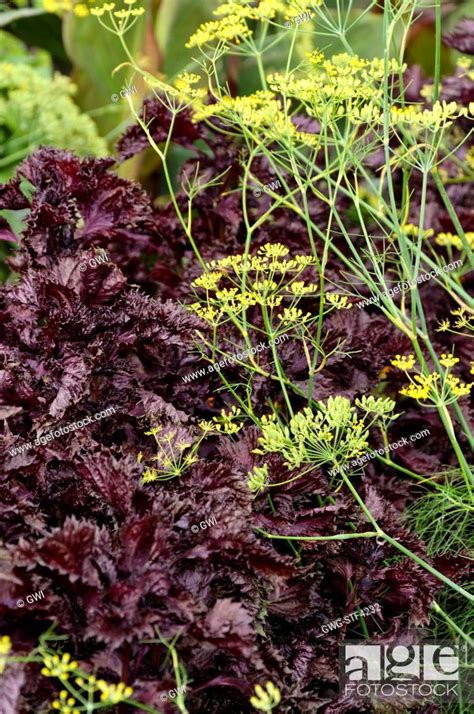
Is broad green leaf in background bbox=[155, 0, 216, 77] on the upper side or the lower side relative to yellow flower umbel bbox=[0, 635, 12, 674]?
upper

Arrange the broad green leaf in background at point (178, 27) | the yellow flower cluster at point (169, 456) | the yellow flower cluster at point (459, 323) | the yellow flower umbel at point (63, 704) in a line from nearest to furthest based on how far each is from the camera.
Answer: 1. the yellow flower umbel at point (63, 704)
2. the yellow flower cluster at point (169, 456)
3. the yellow flower cluster at point (459, 323)
4. the broad green leaf in background at point (178, 27)

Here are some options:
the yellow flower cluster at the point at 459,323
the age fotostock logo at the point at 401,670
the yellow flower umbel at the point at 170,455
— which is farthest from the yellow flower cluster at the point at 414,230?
the age fotostock logo at the point at 401,670

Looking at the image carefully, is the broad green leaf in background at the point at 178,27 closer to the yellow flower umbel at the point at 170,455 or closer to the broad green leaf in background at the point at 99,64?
the broad green leaf in background at the point at 99,64

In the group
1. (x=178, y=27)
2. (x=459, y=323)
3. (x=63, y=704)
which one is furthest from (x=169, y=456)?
(x=178, y=27)

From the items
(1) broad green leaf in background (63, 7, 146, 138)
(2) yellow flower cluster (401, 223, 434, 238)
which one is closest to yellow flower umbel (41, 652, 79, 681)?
(2) yellow flower cluster (401, 223, 434, 238)

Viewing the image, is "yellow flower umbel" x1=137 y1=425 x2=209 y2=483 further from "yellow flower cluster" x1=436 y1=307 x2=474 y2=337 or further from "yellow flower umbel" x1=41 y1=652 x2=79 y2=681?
"yellow flower cluster" x1=436 y1=307 x2=474 y2=337

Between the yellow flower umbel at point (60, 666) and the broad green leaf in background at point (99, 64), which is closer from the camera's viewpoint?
the yellow flower umbel at point (60, 666)

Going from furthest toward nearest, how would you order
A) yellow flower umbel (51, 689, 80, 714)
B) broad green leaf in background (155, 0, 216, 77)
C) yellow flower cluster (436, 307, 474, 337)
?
broad green leaf in background (155, 0, 216, 77)
yellow flower cluster (436, 307, 474, 337)
yellow flower umbel (51, 689, 80, 714)

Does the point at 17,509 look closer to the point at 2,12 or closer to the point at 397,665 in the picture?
the point at 397,665

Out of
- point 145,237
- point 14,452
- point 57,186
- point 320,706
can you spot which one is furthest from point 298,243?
point 320,706
